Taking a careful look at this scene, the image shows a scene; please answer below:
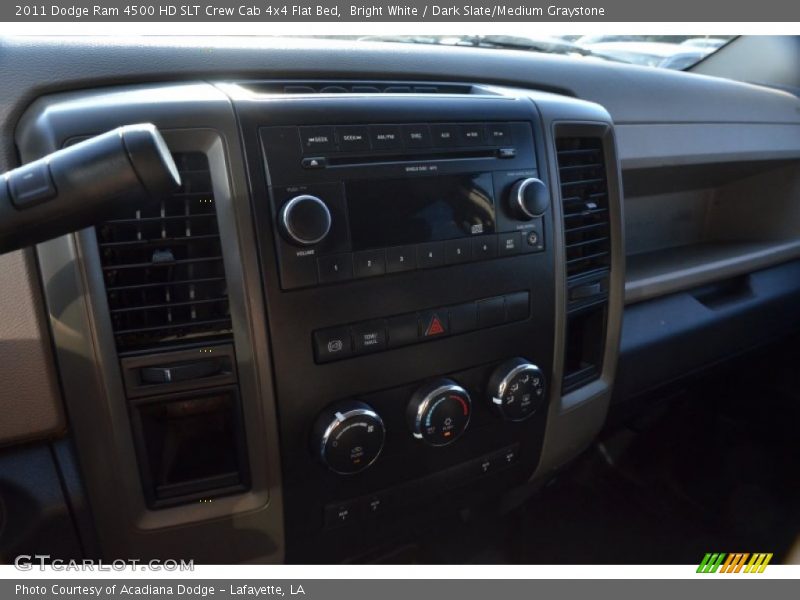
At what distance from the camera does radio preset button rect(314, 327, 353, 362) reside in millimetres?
727

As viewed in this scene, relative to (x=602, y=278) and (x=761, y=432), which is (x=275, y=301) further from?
(x=761, y=432)

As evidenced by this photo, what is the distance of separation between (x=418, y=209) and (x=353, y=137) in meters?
0.12

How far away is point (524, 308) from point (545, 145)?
0.24 meters

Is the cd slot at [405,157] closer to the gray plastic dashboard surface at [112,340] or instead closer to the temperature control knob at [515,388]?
the gray plastic dashboard surface at [112,340]

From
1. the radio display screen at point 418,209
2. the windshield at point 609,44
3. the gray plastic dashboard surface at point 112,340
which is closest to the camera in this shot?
the gray plastic dashboard surface at point 112,340

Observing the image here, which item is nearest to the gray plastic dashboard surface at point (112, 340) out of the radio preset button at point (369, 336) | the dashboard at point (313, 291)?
the dashboard at point (313, 291)

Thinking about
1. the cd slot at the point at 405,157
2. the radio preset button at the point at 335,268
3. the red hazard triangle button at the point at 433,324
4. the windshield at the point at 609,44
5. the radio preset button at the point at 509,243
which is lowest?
the red hazard triangle button at the point at 433,324

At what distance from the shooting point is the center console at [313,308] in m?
0.66

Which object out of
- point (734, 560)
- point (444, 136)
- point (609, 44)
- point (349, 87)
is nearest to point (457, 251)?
point (444, 136)

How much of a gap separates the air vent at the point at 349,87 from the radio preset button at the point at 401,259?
0.22 meters

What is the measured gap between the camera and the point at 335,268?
719 mm

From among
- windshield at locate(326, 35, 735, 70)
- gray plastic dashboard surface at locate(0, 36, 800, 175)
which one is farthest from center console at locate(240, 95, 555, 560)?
windshield at locate(326, 35, 735, 70)

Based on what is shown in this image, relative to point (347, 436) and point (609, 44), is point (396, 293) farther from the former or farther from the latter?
point (609, 44)
